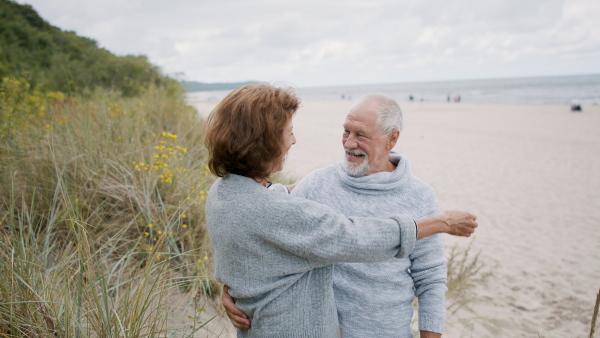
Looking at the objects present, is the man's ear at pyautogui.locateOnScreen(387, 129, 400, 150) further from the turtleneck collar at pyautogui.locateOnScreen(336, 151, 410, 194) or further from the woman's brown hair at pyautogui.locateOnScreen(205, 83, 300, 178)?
the woman's brown hair at pyautogui.locateOnScreen(205, 83, 300, 178)

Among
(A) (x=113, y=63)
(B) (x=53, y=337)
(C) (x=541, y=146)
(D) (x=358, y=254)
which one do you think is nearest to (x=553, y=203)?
(C) (x=541, y=146)

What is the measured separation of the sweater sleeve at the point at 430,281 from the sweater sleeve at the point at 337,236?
21.8 inches

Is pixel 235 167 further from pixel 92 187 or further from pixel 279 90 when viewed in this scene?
pixel 92 187

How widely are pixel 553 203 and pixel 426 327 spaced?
7.21 m

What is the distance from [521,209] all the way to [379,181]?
6.48 m

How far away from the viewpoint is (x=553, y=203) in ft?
25.2

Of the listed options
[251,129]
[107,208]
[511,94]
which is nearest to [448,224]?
[251,129]

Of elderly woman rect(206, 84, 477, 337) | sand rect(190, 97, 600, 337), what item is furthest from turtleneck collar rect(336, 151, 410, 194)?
sand rect(190, 97, 600, 337)

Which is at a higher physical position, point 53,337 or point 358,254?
point 358,254

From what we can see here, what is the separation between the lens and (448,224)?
162 cm

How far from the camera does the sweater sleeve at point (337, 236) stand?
4.38ft

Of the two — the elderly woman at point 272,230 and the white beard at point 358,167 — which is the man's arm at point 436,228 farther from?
the white beard at point 358,167

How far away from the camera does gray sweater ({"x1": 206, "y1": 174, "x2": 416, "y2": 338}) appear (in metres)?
1.33

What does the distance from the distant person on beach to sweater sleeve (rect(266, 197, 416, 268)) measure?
0.55 m
